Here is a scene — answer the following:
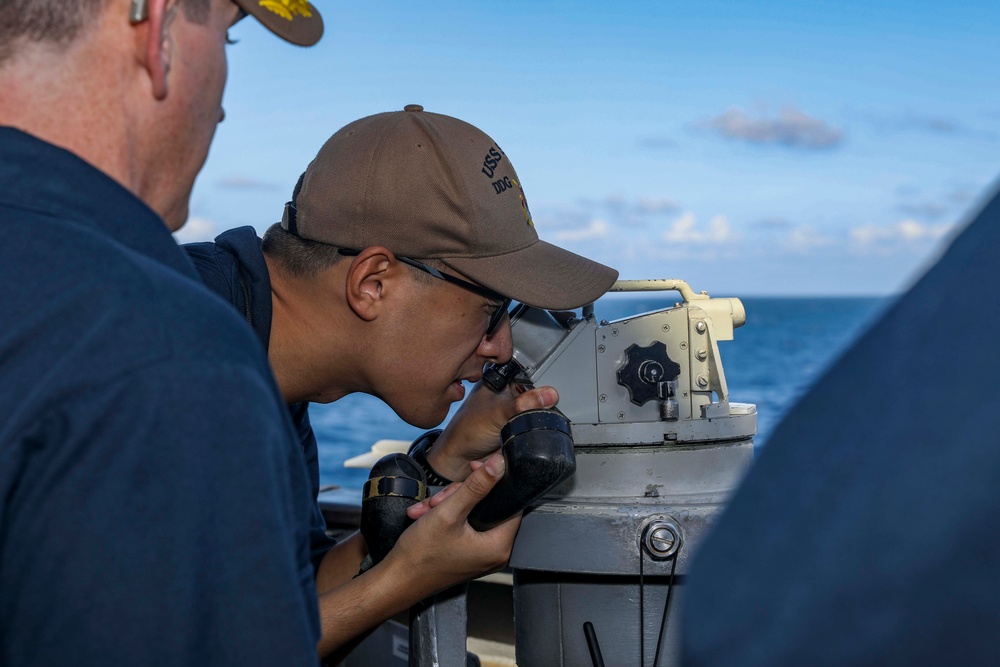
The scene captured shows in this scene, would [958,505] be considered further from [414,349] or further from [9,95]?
[414,349]

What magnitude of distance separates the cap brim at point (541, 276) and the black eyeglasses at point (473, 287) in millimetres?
25

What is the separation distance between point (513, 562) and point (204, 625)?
111 cm

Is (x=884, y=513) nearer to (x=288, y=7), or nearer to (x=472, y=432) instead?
(x=288, y=7)

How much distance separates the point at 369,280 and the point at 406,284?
0.07 m

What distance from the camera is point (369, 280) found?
6.32ft

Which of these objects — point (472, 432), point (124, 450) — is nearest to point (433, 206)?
point (472, 432)

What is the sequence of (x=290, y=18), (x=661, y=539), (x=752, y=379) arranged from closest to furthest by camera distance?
(x=290, y=18)
(x=661, y=539)
(x=752, y=379)

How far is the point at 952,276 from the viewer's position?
491 mm

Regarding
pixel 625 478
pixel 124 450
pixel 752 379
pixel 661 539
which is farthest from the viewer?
pixel 752 379

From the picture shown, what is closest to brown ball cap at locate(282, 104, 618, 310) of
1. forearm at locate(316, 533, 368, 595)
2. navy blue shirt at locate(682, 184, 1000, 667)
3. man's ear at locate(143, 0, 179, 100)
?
forearm at locate(316, 533, 368, 595)

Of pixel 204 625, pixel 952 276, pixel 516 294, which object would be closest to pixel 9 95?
pixel 204 625

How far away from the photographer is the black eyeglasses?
1.91 m

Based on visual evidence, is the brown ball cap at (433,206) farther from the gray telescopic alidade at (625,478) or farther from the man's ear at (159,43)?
the man's ear at (159,43)

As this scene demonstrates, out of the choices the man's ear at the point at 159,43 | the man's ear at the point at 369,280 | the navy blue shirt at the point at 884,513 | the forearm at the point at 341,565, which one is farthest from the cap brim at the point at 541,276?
the navy blue shirt at the point at 884,513
